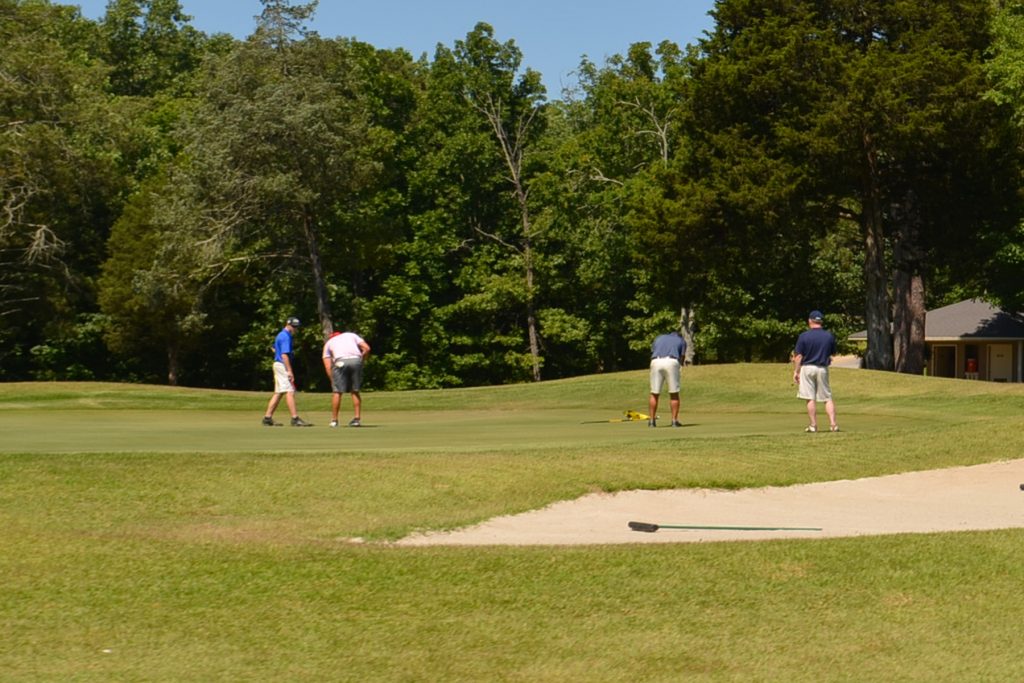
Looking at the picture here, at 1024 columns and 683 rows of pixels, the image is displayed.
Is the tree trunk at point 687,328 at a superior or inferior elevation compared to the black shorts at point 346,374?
superior

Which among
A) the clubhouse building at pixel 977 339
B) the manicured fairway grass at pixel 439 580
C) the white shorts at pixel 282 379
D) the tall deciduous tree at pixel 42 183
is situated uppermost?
the tall deciduous tree at pixel 42 183

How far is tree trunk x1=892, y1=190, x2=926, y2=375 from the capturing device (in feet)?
181

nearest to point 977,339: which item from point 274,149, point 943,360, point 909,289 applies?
point 943,360

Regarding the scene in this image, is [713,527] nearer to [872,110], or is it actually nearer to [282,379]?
[282,379]

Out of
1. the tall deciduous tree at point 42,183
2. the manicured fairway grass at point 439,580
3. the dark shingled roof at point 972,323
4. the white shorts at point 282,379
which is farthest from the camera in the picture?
the dark shingled roof at point 972,323

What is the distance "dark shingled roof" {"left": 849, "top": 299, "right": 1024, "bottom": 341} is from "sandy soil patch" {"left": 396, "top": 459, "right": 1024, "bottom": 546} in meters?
57.5

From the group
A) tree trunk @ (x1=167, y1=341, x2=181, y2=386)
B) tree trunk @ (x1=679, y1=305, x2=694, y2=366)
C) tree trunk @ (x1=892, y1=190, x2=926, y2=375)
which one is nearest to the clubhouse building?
tree trunk @ (x1=679, y1=305, x2=694, y2=366)

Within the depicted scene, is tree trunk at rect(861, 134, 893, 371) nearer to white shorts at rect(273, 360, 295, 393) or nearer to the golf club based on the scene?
white shorts at rect(273, 360, 295, 393)

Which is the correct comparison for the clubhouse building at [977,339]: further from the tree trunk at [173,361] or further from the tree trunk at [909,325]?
the tree trunk at [173,361]

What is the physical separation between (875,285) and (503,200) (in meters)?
25.1

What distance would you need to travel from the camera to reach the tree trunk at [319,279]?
212 ft

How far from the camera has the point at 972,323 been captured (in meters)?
73.6

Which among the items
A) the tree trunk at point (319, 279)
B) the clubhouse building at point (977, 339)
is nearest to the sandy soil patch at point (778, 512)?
the tree trunk at point (319, 279)

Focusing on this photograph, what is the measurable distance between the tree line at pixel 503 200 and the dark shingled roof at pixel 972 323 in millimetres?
4254
